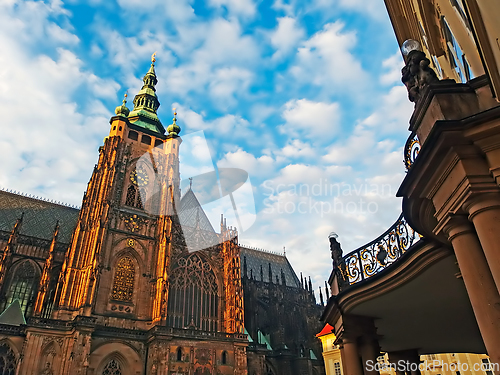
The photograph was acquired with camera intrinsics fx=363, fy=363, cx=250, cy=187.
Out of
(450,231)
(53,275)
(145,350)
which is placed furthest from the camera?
(53,275)

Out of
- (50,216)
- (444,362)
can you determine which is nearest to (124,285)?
(50,216)

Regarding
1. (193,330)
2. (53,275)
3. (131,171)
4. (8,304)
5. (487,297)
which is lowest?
(487,297)

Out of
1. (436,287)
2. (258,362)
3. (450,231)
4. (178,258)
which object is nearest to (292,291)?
(258,362)

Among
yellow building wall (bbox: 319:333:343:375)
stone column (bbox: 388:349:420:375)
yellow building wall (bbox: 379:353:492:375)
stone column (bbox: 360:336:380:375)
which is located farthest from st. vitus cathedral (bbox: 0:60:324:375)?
stone column (bbox: 360:336:380:375)

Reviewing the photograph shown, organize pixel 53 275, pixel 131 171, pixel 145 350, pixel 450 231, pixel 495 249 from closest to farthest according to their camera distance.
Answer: pixel 495 249 < pixel 450 231 < pixel 145 350 < pixel 53 275 < pixel 131 171

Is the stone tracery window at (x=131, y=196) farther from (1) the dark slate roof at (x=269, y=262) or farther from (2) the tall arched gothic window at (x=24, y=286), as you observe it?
(1) the dark slate roof at (x=269, y=262)

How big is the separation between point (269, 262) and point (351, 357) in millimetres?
46973

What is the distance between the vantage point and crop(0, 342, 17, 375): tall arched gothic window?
2480 centimetres

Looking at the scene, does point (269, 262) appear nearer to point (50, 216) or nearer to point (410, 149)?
point (50, 216)

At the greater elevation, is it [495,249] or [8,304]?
[8,304]

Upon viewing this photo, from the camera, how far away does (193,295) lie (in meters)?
33.8

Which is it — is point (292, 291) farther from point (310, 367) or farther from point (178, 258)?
point (178, 258)

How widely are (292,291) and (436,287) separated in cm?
4231

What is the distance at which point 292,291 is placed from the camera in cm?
4769
